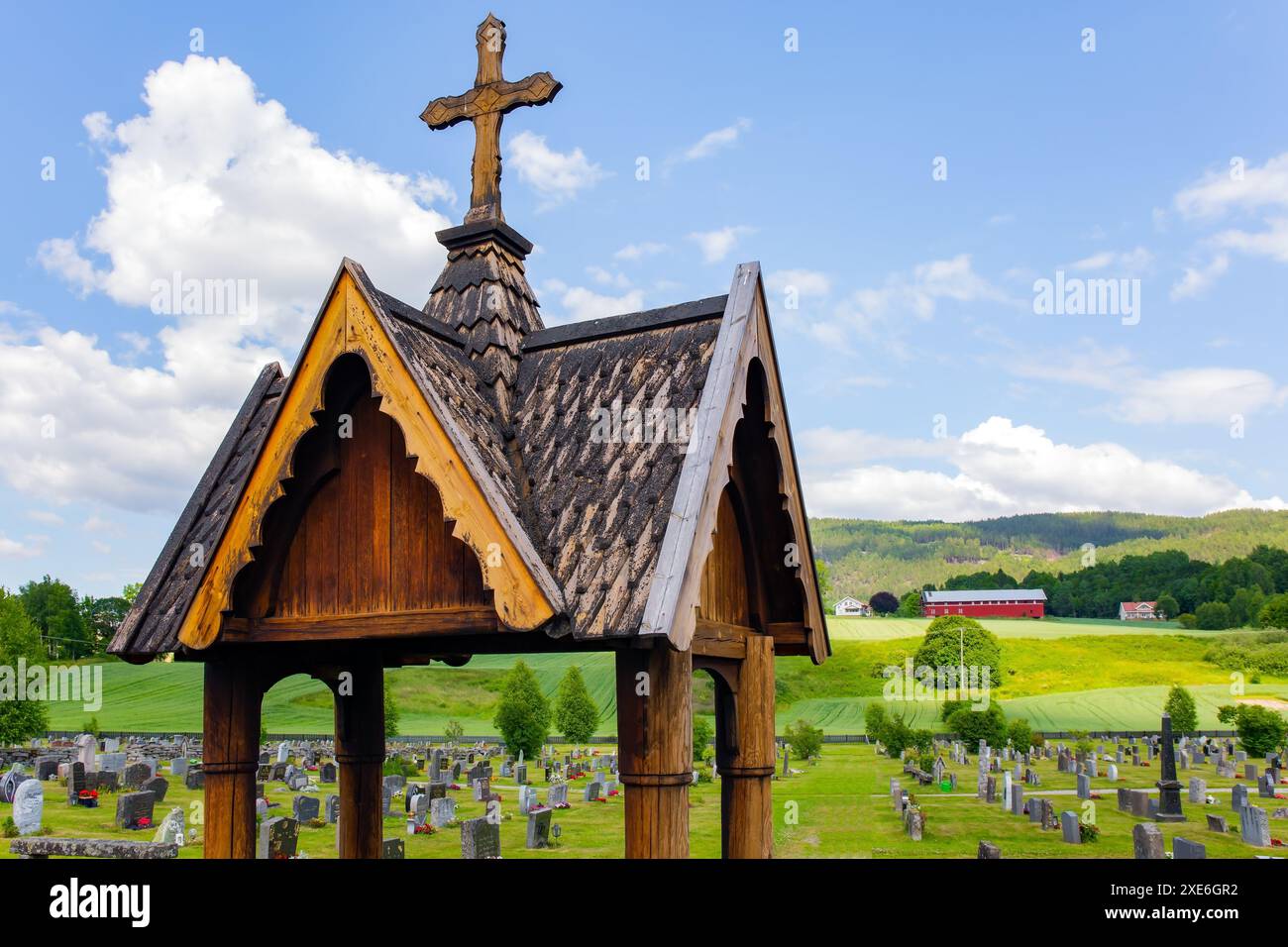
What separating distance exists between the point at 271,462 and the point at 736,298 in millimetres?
3326

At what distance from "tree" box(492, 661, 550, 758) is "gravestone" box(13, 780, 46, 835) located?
2125 cm

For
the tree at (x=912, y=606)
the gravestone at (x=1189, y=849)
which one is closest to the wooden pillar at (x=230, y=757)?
the gravestone at (x=1189, y=849)

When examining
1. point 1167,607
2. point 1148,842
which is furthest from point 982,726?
point 1167,607

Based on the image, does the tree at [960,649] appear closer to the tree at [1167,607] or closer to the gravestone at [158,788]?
the tree at [1167,607]

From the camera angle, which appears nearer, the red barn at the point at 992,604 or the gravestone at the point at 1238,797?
the gravestone at the point at 1238,797

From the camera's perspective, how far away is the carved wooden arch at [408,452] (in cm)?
530

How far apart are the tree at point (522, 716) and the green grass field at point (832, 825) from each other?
390cm

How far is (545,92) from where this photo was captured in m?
7.79

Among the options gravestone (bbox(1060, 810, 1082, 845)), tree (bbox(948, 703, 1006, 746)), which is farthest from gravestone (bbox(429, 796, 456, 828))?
tree (bbox(948, 703, 1006, 746))

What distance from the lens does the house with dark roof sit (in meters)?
5.56

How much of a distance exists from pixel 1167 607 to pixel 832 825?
15907 centimetres

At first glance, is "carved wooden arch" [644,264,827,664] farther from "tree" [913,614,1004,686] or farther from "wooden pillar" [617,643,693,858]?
"tree" [913,614,1004,686]
